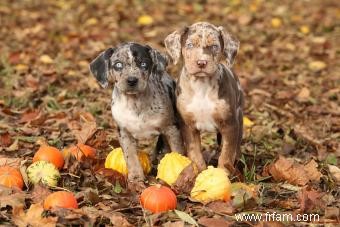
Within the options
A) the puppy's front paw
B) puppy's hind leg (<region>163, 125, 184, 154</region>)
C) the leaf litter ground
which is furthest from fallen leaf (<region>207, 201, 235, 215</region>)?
Result: puppy's hind leg (<region>163, 125, 184, 154</region>)

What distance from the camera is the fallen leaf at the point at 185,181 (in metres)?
5.16

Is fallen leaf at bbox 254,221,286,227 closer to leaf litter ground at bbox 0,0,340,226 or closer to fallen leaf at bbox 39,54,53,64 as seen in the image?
leaf litter ground at bbox 0,0,340,226

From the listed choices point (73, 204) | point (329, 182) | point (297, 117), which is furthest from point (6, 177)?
point (297, 117)

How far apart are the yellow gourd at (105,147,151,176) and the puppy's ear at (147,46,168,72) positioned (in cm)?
85

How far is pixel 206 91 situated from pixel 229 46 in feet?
1.47

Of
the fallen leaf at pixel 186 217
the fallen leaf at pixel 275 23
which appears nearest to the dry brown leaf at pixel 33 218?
the fallen leaf at pixel 186 217

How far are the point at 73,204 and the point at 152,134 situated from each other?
129 cm

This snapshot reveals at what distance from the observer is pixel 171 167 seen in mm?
5301

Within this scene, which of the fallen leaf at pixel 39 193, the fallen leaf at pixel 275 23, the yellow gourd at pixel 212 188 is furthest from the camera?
the fallen leaf at pixel 275 23

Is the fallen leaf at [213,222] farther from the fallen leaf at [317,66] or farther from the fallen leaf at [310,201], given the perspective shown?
the fallen leaf at [317,66]

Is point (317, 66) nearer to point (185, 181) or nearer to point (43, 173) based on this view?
point (185, 181)

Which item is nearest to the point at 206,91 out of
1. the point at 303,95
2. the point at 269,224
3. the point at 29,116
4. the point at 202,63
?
the point at 202,63

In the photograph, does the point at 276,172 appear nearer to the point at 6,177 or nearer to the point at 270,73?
the point at 6,177

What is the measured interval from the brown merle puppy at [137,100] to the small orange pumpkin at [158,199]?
645 millimetres
